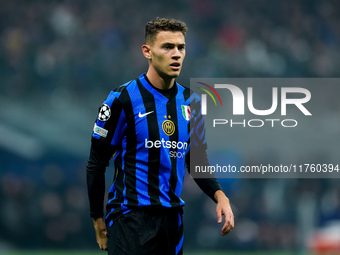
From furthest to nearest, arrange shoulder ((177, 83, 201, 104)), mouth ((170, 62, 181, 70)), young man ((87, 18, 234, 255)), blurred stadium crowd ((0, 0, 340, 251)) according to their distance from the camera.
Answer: blurred stadium crowd ((0, 0, 340, 251)) → shoulder ((177, 83, 201, 104)) → mouth ((170, 62, 181, 70)) → young man ((87, 18, 234, 255))

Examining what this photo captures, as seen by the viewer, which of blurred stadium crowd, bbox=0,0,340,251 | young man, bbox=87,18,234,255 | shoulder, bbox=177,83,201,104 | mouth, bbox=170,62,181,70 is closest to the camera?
young man, bbox=87,18,234,255

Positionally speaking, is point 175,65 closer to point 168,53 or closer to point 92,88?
point 168,53

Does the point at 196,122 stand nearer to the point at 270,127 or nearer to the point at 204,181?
the point at 204,181

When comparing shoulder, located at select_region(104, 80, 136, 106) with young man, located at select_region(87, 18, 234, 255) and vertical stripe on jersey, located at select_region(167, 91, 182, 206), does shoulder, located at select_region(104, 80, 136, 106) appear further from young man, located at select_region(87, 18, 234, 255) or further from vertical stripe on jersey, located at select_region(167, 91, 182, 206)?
vertical stripe on jersey, located at select_region(167, 91, 182, 206)

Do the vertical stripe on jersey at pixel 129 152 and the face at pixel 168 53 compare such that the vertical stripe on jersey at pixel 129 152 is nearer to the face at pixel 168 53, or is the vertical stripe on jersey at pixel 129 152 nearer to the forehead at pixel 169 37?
the face at pixel 168 53

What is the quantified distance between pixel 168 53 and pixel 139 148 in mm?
601

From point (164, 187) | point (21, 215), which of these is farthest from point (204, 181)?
point (21, 215)

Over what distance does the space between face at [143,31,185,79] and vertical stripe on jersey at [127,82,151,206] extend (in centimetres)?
21

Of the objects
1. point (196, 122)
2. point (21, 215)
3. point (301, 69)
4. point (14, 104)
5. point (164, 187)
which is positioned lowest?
point (21, 215)

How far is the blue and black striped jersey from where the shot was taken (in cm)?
372

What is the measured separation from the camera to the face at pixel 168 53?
3.82m

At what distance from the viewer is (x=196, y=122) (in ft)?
13.1

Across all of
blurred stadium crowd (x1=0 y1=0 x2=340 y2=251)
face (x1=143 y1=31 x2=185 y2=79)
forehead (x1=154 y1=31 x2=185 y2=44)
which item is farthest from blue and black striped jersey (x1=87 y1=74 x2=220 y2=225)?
blurred stadium crowd (x1=0 y1=0 x2=340 y2=251)

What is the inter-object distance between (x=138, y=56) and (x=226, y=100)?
1.87 metres
